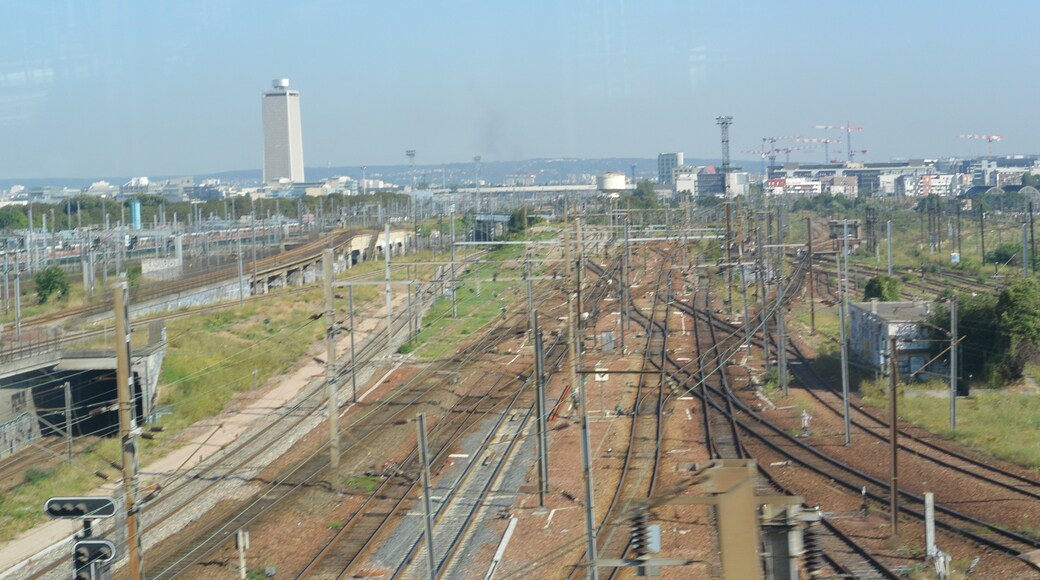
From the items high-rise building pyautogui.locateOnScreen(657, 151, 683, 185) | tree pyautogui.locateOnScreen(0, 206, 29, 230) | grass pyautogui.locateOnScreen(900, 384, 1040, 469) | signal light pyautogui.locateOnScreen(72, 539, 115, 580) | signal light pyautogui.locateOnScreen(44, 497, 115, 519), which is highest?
high-rise building pyautogui.locateOnScreen(657, 151, 683, 185)

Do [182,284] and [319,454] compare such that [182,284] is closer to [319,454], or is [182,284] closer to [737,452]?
[319,454]

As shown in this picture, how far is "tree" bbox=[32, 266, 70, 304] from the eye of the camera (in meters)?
19.3

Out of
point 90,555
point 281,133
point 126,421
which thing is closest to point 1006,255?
point 126,421

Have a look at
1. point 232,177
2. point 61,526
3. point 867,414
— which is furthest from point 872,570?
point 232,177

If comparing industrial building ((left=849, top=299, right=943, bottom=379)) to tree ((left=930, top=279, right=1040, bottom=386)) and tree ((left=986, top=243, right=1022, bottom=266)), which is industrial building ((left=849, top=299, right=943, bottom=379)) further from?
tree ((left=986, top=243, right=1022, bottom=266))

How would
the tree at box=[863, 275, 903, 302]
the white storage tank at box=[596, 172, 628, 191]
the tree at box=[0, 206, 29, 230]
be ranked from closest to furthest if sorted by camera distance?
the tree at box=[863, 275, 903, 302] < the tree at box=[0, 206, 29, 230] < the white storage tank at box=[596, 172, 628, 191]

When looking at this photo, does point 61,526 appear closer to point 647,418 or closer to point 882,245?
point 647,418

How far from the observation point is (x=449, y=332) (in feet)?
57.9

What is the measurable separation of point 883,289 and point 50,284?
49.2 feet

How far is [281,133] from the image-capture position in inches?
5655

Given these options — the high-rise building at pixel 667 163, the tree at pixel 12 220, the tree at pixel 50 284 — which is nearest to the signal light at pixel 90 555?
the tree at pixel 50 284

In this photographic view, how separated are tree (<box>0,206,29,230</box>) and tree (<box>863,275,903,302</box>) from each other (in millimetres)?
30643

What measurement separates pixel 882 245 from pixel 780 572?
111ft

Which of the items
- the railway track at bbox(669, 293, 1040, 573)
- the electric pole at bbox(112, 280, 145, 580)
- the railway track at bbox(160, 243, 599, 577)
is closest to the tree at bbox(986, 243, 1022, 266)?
the railway track at bbox(669, 293, 1040, 573)
